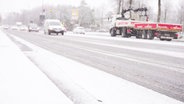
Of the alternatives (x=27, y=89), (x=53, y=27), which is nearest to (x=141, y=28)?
(x=53, y=27)

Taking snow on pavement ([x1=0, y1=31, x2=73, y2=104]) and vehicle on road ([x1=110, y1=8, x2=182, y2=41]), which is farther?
vehicle on road ([x1=110, y1=8, x2=182, y2=41])

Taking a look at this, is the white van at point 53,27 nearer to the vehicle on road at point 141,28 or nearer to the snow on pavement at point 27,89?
the vehicle on road at point 141,28

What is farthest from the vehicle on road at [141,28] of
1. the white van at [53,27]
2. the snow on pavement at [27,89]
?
the snow on pavement at [27,89]

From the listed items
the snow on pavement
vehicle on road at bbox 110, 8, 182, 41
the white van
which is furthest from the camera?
the white van

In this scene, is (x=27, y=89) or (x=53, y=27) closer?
(x=27, y=89)

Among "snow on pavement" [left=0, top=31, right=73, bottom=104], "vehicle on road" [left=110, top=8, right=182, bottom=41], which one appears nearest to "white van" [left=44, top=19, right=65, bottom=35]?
"vehicle on road" [left=110, top=8, right=182, bottom=41]

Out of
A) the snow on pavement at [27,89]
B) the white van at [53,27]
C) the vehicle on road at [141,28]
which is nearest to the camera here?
the snow on pavement at [27,89]

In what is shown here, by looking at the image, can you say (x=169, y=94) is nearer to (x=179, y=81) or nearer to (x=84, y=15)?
(x=179, y=81)

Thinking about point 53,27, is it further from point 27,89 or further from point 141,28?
point 27,89

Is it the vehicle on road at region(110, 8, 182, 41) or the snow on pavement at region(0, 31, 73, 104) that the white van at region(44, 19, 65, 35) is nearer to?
the vehicle on road at region(110, 8, 182, 41)

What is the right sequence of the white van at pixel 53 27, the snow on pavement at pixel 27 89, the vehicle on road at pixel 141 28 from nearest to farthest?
the snow on pavement at pixel 27 89 < the vehicle on road at pixel 141 28 < the white van at pixel 53 27

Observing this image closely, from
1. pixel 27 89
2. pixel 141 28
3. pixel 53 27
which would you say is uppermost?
pixel 53 27

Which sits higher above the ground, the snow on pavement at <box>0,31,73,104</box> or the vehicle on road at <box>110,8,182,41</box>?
the vehicle on road at <box>110,8,182,41</box>

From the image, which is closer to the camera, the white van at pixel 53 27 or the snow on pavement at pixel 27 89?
the snow on pavement at pixel 27 89
